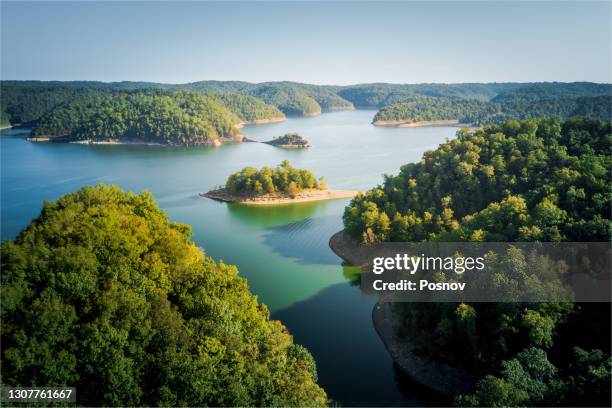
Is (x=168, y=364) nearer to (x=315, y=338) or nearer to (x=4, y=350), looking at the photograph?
(x=4, y=350)

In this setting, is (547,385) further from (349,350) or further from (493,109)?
(493,109)

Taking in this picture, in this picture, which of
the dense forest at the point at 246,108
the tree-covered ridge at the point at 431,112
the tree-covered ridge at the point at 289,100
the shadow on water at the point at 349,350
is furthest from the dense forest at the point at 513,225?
the tree-covered ridge at the point at 289,100

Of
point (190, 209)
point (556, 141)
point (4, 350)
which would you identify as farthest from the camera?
point (190, 209)

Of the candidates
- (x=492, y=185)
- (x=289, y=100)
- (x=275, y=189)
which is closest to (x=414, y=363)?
(x=492, y=185)

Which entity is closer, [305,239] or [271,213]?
[305,239]

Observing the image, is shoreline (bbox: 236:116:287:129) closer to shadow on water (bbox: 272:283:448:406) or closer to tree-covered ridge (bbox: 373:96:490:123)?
tree-covered ridge (bbox: 373:96:490:123)

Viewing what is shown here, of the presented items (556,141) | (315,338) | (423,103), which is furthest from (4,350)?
(423,103)

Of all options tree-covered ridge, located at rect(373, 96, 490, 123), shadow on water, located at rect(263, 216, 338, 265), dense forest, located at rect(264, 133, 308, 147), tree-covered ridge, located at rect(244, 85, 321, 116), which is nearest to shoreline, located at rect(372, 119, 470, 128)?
tree-covered ridge, located at rect(373, 96, 490, 123)

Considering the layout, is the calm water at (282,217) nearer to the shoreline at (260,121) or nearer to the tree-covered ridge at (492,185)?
the tree-covered ridge at (492,185)
